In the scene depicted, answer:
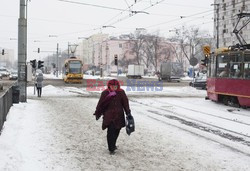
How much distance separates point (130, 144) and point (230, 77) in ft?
34.1

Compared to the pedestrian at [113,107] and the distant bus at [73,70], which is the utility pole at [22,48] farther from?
the distant bus at [73,70]

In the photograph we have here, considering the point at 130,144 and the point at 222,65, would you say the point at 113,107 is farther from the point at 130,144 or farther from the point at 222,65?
the point at 222,65

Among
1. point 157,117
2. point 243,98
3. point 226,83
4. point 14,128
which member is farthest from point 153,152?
point 226,83

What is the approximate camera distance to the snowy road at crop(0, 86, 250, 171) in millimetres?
6641

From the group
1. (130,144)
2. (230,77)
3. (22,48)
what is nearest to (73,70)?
(22,48)

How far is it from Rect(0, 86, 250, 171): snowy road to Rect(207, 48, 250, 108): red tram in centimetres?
313

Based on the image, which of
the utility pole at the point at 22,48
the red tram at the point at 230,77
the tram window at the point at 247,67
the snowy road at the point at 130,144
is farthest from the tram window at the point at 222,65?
the utility pole at the point at 22,48

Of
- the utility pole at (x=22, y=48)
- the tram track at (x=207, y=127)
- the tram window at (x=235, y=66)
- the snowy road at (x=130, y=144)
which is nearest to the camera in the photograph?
the snowy road at (x=130, y=144)

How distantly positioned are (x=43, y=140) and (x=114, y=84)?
2.65m

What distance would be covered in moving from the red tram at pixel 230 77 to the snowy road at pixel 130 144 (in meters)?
3.13

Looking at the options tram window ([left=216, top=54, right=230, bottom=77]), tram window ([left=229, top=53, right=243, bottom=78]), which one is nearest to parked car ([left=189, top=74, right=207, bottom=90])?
tram window ([left=216, top=54, right=230, bottom=77])

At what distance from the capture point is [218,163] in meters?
6.88

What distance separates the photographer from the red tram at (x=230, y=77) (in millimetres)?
16141

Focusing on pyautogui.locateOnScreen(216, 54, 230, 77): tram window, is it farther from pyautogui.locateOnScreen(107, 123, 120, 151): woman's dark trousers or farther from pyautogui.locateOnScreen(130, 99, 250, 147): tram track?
pyautogui.locateOnScreen(107, 123, 120, 151): woman's dark trousers
